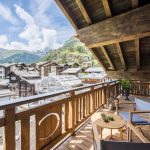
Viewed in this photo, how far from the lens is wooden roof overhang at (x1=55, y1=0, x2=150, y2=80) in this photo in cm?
328

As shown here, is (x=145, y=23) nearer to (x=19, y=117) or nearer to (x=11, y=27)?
(x=19, y=117)

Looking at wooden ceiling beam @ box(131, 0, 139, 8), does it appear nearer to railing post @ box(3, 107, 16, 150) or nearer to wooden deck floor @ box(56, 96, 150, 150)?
wooden deck floor @ box(56, 96, 150, 150)

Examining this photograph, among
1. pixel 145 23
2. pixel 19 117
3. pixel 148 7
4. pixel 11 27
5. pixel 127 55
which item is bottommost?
pixel 19 117

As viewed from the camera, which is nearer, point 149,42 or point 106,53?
point 149,42

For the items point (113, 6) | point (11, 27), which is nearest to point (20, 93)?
point (113, 6)

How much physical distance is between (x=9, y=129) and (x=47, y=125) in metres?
0.76

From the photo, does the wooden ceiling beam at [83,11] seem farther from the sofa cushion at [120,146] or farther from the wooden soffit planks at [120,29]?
the sofa cushion at [120,146]

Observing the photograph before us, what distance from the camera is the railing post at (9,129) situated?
1.71m

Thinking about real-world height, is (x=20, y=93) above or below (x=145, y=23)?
below

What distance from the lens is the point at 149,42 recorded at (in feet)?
14.1

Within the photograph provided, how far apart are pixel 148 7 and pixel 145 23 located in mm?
280

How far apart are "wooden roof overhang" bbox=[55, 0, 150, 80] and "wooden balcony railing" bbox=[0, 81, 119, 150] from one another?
1.46 meters

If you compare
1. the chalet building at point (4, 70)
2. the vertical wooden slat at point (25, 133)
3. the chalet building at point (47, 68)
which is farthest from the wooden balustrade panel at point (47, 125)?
the chalet building at point (4, 70)

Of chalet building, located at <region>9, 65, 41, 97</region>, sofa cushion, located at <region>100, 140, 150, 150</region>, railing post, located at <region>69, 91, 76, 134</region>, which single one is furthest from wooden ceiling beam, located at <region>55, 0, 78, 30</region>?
chalet building, located at <region>9, 65, 41, 97</region>
